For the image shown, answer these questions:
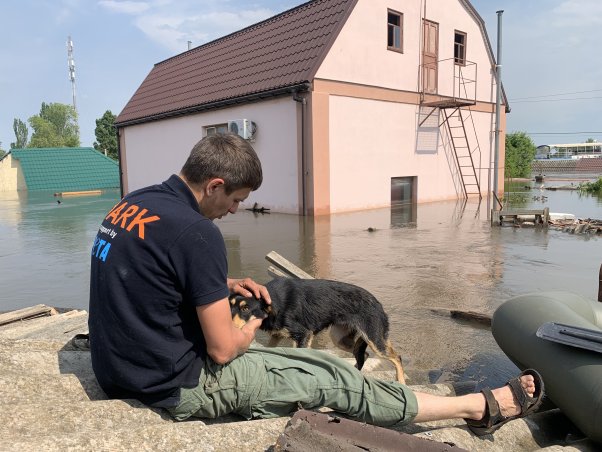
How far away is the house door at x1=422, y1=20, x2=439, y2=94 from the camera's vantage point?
17.8 m

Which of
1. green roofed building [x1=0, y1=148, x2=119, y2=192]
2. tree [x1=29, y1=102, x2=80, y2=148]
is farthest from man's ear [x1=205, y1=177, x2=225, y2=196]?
tree [x1=29, y1=102, x2=80, y2=148]

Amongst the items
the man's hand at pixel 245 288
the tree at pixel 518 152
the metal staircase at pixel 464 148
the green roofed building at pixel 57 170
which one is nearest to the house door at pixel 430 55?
the metal staircase at pixel 464 148

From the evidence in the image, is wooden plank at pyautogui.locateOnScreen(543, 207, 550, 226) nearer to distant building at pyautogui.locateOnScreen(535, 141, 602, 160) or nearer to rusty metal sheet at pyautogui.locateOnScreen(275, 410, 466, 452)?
rusty metal sheet at pyautogui.locateOnScreen(275, 410, 466, 452)

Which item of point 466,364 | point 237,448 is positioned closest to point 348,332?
point 466,364

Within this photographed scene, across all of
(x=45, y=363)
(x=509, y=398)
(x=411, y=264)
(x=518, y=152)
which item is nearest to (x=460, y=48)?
(x=411, y=264)

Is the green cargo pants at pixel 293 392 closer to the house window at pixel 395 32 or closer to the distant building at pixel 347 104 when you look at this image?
the distant building at pixel 347 104

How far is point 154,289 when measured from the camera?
2.03 metres

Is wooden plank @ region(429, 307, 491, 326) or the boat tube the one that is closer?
the boat tube

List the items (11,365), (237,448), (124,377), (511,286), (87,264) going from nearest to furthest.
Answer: (237,448), (124,377), (11,365), (511,286), (87,264)

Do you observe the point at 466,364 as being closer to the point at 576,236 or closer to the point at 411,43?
the point at 576,236

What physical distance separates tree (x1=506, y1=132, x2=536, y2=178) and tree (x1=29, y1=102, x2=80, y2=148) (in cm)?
5468

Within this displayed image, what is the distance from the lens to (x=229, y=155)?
7.28 feet

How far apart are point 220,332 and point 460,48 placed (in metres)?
20.3

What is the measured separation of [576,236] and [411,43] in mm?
9638
